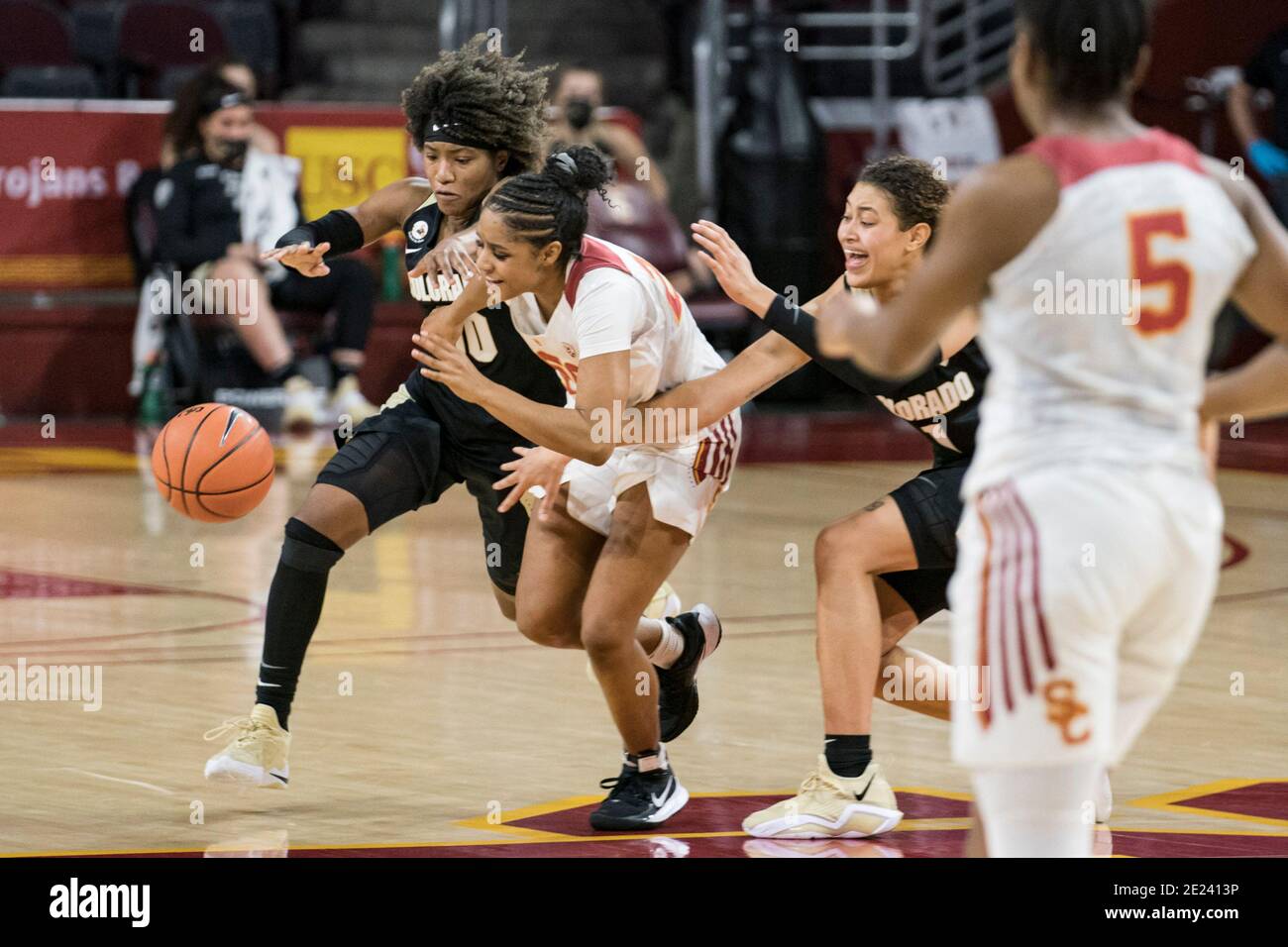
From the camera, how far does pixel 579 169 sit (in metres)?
5.12

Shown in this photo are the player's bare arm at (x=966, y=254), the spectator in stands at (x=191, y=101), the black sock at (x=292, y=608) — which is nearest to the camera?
the player's bare arm at (x=966, y=254)

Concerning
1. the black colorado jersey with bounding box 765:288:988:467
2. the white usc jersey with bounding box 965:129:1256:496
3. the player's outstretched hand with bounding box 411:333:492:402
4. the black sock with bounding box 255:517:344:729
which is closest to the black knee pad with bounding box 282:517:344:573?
the black sock with bounding box 255:517:344:729

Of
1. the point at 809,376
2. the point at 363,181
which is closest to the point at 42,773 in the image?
the point at 363,181

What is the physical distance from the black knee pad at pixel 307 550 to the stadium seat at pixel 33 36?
430 inches

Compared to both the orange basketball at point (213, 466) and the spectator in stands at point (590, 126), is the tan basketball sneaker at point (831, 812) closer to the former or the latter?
the orange basketball at point (213, 466)

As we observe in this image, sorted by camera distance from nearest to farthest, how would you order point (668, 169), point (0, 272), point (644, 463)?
point (644, 463), point (0, 272), point (668, 169)

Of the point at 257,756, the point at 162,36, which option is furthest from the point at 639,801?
the point at 162,36

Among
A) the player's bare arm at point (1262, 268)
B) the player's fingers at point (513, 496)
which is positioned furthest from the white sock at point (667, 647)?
the player's bare arm at point (1262, 268)

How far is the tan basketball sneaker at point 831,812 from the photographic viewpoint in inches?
196

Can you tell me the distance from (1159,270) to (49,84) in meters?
13.1

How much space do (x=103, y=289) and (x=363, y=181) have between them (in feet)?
6.10

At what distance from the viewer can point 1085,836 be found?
3301 mm

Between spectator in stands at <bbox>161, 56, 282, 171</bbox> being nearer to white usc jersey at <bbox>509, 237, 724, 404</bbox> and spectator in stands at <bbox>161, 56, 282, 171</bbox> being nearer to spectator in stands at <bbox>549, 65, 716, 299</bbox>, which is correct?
spectator in stands at <bbox>549, 65, 716, 299</bbox>

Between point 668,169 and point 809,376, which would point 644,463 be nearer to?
point 809,376
